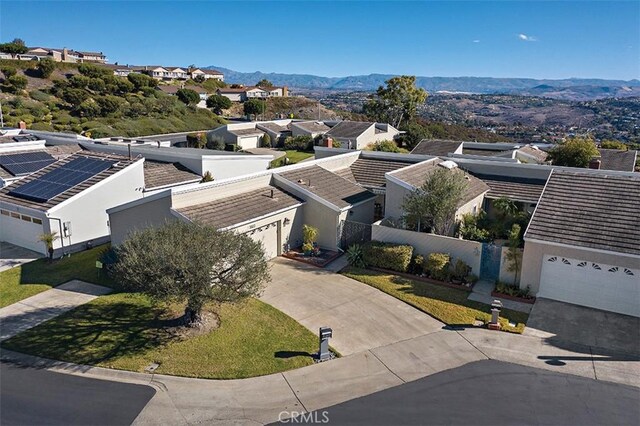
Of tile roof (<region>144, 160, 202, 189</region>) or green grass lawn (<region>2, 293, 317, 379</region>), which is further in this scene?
tile roof (<region>144, 160, 202, 189</region>)

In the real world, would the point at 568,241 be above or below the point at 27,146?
below

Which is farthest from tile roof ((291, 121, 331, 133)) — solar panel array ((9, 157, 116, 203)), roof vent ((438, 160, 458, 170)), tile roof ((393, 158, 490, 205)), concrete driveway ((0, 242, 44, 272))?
concrete driveway ((0, 242, 44, 272))

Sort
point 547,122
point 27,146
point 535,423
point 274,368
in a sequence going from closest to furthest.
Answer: point 535,423, point 274,368, point 27,146, point 547,122

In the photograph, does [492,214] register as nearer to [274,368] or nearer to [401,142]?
[274,368]

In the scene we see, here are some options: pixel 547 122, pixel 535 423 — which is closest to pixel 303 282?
pixel 535 423

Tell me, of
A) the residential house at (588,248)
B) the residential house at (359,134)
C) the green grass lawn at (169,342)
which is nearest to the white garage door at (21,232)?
the green grass lawn at (169,342)

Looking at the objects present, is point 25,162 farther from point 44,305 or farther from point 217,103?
point 217,103

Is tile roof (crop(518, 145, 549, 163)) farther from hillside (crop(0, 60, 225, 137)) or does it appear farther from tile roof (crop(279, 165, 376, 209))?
hillside (crop(0, 60, 225, 137))

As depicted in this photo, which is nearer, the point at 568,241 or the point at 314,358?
the point at 314,358

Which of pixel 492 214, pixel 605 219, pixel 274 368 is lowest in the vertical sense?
pixel 274 368
